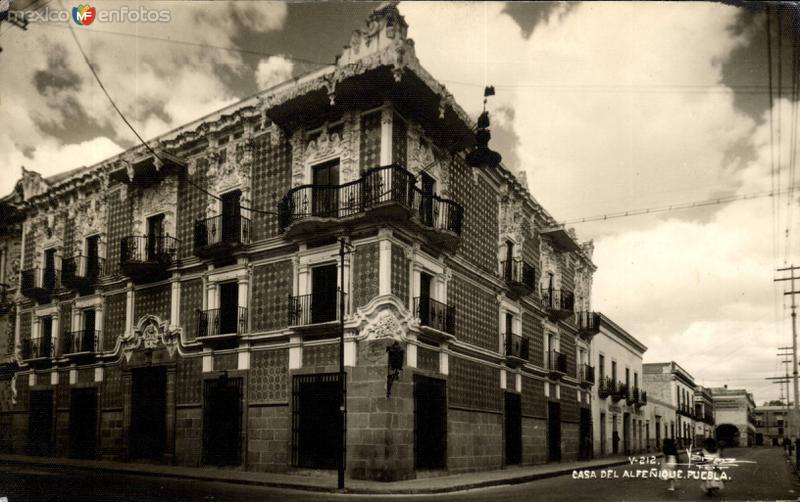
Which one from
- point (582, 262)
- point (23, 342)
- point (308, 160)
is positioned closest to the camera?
point (308, 160)

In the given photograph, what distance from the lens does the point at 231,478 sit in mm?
15891

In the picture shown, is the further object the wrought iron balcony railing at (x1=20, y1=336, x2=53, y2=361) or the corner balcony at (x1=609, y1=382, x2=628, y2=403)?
the corner balcony at (x1=609, y1=382, x2=628, y2=403)

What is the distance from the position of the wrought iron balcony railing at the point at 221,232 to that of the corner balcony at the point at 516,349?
9474 mm

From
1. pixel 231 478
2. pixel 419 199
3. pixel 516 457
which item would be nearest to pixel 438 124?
pixel 419 199

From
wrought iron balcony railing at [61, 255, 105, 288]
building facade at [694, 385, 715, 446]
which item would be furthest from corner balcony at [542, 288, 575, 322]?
building facade at [694, 385, 715, 446]

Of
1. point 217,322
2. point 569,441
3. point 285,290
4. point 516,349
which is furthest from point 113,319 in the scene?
point 569,441

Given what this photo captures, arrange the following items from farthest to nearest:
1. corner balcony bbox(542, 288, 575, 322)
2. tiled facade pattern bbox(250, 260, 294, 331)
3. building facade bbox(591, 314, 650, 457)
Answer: building facade bbox(591, 314, 650, 457)
corner balcony bbox(542, 288, 575, 322)
tiled facade pattern bbox(250, 260, 294, 331)

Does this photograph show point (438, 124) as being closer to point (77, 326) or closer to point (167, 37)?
point (167, 37)

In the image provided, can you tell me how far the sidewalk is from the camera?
48.0 feet

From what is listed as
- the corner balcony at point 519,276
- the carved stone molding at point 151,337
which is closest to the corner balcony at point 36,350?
the carved stone molding at point 151,337

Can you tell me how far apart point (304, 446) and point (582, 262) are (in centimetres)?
2115

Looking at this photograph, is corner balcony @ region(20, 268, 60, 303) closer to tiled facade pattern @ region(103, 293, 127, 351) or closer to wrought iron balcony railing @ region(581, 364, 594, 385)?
tiled facade pattern @ region(103, 293, 127, 351)

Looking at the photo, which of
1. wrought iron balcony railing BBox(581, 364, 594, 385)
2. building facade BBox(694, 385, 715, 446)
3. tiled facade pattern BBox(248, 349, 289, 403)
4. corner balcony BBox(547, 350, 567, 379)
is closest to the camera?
tiled facade pattern BBox(248, 349, 289, 403)

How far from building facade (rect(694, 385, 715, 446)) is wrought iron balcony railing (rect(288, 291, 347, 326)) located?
186 feet
